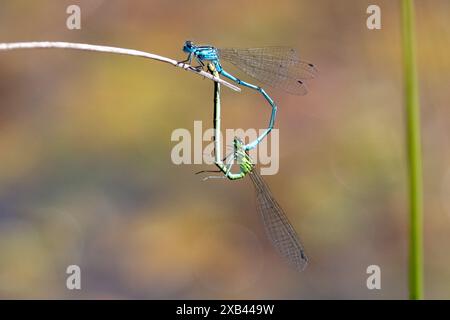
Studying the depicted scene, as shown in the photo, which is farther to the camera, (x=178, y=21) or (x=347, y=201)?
(x=178, y=21)

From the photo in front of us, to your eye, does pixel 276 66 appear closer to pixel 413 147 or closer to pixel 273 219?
pixel 273 219

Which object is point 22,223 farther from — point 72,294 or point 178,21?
point 178,21

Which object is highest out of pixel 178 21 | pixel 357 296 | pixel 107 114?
pixel 178 21

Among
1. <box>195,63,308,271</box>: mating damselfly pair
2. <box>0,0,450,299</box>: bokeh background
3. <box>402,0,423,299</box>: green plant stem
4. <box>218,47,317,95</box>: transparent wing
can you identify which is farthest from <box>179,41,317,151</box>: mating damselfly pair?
<box>0,0,450,299</box>: bokeh background

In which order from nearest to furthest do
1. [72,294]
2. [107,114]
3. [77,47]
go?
[77,47], [72,294], [107,114]

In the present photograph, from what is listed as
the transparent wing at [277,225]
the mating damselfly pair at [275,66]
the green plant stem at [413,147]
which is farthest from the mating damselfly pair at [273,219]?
the green plant stem at [413,147]

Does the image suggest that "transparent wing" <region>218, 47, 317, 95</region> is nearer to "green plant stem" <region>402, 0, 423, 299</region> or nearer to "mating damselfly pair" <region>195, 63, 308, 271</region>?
"mating damselfly pair" <region>195, 63, 308, 271</region>

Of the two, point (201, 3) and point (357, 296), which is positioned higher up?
point (201, 3)
